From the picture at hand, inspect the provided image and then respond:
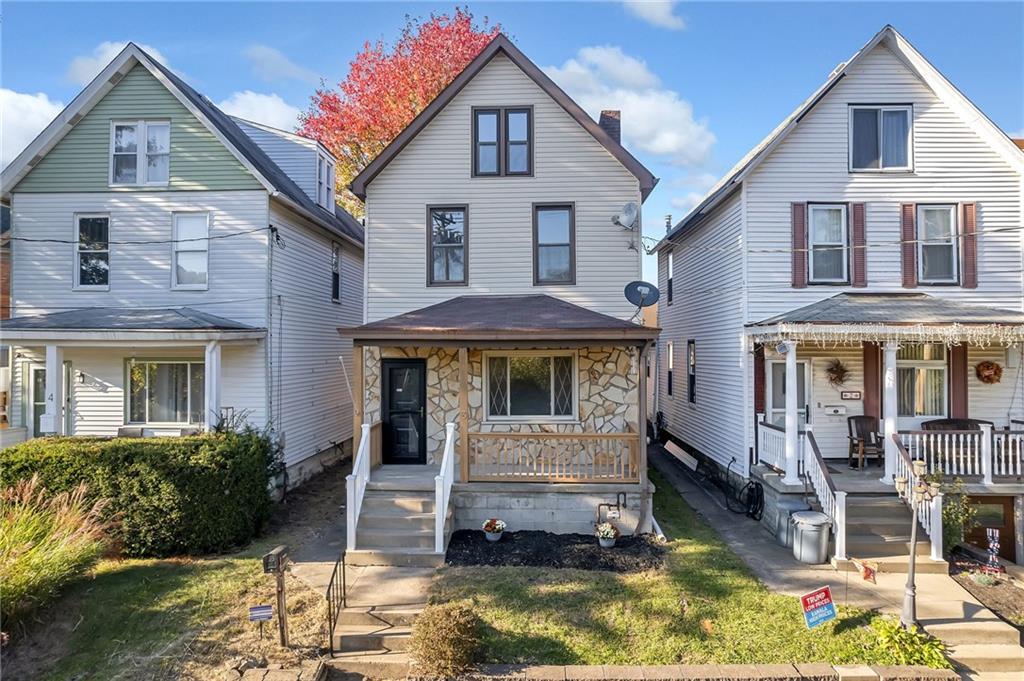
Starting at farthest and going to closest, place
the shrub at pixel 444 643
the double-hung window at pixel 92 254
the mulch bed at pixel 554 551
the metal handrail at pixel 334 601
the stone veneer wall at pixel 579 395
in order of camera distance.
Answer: the double-hung window at pixel 92 254, the stone veneer wall at pixel 579 395, the mulch bed at pixel 554 551, the metal handrail at pixel 334 601, the shrub at pixel 444 643

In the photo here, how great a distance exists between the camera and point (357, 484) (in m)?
9.03

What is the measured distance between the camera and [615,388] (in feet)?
37.7

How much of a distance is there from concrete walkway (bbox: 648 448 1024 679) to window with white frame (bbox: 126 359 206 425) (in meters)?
10.6

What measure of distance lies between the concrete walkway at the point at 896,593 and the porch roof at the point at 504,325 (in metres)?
3.83

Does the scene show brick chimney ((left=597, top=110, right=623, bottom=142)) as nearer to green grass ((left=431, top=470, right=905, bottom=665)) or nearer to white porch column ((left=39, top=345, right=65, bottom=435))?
green grass ((left=431, top=470, right=905, bottom=665))

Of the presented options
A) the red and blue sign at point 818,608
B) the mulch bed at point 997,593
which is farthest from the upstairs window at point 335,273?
the mulch bed at point 997,593

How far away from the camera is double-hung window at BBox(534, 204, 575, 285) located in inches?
476

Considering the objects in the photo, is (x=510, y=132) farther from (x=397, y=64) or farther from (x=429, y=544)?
(x=397, y=64)

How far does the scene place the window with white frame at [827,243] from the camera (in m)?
11.6

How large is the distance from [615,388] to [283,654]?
7273 millimetres

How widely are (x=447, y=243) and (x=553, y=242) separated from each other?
7.34 feet

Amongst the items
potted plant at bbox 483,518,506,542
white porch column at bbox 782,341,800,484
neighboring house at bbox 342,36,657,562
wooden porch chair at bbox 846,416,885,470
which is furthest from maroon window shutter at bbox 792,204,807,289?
potted plant at bbox 483,518,506,542

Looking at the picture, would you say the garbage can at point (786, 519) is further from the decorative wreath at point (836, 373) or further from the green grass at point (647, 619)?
the decorative wreath at point (836, 373)

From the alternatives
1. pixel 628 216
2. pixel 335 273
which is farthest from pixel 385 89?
pixel 628 216
